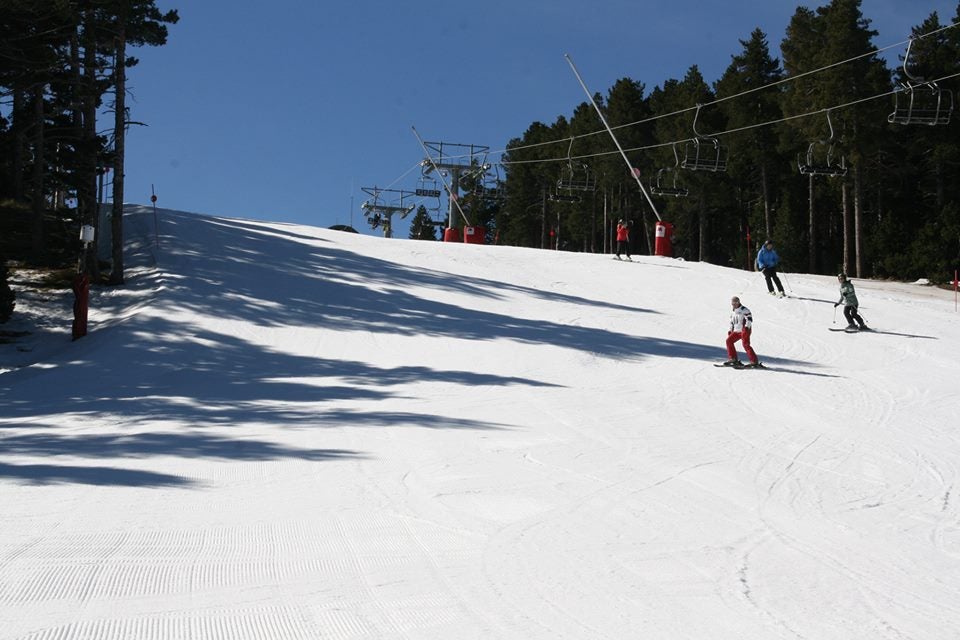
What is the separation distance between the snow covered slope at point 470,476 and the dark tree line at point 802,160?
17.4 m

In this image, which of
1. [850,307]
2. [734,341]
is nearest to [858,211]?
[850,307]

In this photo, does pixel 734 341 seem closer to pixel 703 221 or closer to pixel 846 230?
pixel 846 230

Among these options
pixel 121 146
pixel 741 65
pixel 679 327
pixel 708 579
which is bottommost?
pixel 708 579

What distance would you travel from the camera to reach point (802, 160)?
46.1 m

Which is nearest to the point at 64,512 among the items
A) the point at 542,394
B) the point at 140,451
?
the point at 140,451

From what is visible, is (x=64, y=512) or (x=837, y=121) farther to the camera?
(x=837, y=121)

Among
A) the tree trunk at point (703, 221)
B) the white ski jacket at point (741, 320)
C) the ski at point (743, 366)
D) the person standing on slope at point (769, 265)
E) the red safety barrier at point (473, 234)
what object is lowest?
the ski at point (743, 366)

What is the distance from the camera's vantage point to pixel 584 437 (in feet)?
36.6

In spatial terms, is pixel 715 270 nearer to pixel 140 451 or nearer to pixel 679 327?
pixel 679 327

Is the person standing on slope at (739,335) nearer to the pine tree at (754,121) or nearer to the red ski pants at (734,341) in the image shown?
the red ski pants at (734,341)

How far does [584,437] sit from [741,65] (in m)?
53.2

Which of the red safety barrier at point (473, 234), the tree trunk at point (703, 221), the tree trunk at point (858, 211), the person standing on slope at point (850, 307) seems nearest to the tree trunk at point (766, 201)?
the tree trunk at point (703, 221)

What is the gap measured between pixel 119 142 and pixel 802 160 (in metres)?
35.0

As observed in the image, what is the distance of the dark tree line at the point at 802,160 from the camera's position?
136 feet
